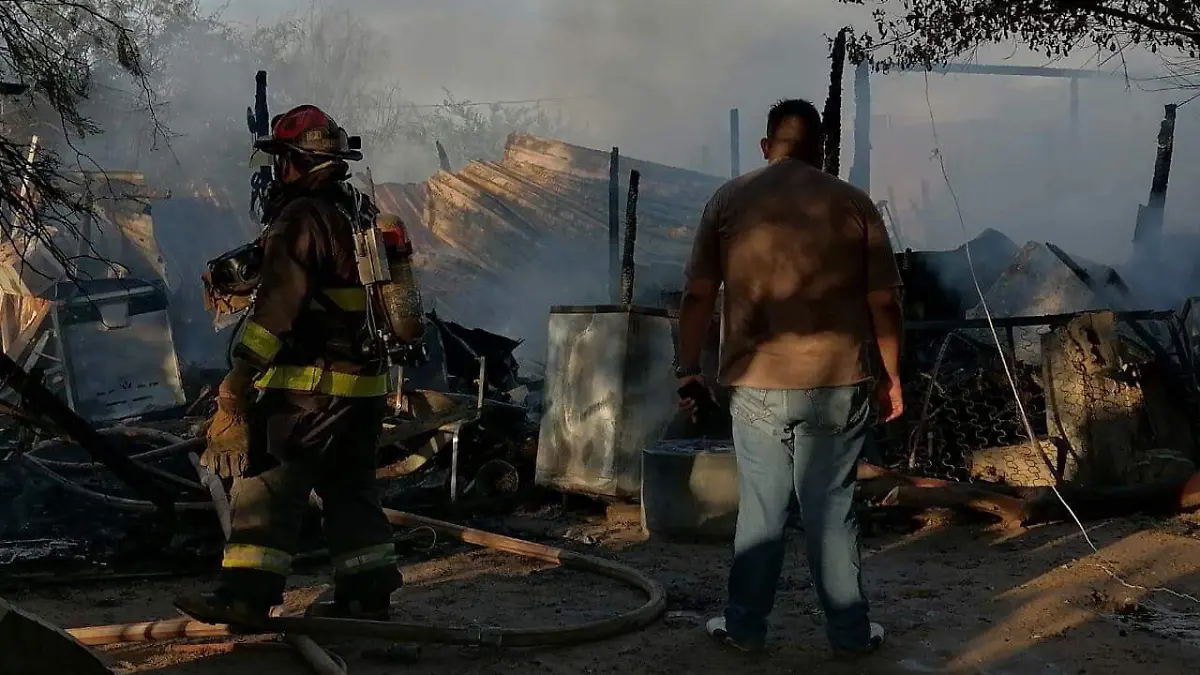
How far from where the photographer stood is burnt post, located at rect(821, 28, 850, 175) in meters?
7.99

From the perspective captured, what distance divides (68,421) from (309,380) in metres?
1.74

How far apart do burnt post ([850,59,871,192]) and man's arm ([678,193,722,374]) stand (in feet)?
39.4

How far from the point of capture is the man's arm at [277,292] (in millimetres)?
3789

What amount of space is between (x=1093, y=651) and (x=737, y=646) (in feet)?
4.06

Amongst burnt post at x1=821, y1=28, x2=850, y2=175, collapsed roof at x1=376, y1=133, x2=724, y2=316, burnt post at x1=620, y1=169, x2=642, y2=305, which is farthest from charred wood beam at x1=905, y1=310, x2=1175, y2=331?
collapsed roof at x1=376, y1=133, x2=724, y2=316

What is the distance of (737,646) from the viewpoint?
12.9 feet

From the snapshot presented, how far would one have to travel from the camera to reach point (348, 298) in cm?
409

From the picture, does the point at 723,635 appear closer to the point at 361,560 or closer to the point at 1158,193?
the point at 361,560

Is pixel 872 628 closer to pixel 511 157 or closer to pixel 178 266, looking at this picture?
pixel 178 266

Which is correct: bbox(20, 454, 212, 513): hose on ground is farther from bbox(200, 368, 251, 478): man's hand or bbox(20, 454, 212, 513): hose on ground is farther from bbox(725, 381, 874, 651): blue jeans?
bbox(725, 381, 874, 651): blue jeans

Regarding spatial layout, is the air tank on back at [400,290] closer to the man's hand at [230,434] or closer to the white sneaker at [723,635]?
the man's hand at [230,434]

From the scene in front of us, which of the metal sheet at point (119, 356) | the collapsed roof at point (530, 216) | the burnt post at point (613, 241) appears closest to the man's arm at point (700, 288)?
the metal sheet at point (119, 356)

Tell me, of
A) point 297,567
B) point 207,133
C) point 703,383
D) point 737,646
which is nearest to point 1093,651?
point 737,646

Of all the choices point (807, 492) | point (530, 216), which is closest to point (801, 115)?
point (807, 492)
